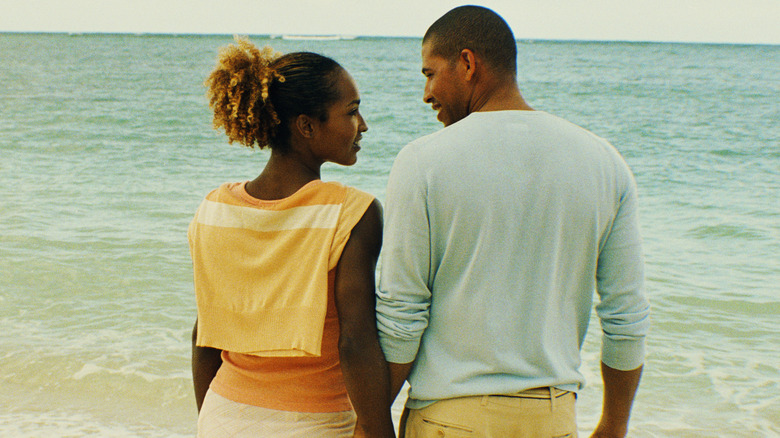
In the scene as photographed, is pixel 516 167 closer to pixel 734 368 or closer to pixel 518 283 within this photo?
pixel 518 283

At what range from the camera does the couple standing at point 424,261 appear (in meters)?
1.39

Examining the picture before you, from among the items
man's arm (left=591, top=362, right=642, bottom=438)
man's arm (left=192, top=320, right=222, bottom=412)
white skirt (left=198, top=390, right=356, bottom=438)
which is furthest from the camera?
man's arm (left=192, top=320, right=222, bottom=412)

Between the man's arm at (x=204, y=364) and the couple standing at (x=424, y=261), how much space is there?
0.46ft

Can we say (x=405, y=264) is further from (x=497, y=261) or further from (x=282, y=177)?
(x=282, y=177)

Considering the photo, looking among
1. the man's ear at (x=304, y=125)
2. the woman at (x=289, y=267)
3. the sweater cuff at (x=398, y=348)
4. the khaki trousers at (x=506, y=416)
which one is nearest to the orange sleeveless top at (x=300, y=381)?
the woman at (x=289, y=267)

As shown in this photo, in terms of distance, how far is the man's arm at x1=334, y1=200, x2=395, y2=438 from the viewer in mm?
1435

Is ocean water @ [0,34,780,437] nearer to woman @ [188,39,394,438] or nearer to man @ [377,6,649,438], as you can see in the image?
woman @ [188,39,394,438]

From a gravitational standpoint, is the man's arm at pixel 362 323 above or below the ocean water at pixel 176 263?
above

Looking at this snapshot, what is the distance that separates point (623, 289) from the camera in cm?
154

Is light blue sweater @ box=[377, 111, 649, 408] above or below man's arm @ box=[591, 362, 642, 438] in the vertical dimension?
above

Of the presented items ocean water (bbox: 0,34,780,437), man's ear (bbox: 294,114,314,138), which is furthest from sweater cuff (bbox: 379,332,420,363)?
ocean water (bbox: 0,34,780,437)

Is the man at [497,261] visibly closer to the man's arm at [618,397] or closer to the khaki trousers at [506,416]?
the khaki trousers at [506,416]

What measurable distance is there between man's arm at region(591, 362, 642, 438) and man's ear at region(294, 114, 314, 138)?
86 cm

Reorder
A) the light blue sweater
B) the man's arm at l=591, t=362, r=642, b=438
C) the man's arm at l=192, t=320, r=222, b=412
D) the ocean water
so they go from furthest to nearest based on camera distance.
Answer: the ocean water → the man's arm at l=192, t=320, r=222, b=412 → the man's arm at l=591, t=362, r=642, b=438 → the light blue sweater
